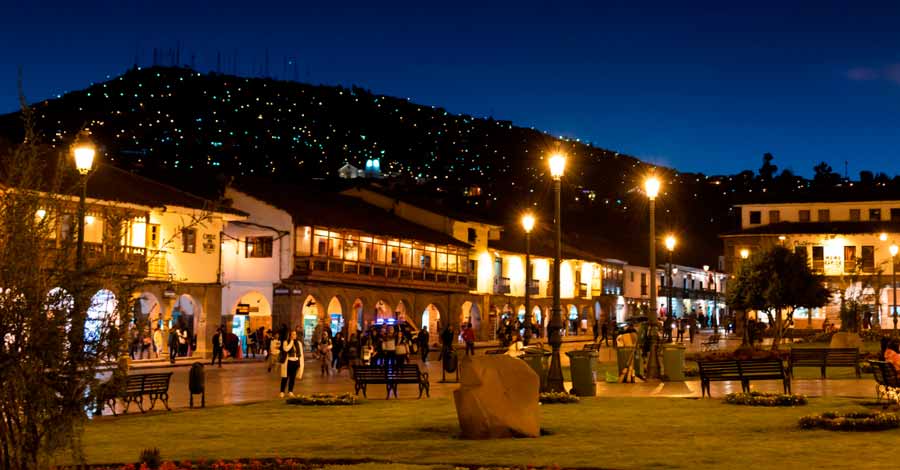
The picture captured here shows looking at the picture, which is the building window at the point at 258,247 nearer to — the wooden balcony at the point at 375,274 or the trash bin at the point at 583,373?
the wooden balcony at the point at 375,274

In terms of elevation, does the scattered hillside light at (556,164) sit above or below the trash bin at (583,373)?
above

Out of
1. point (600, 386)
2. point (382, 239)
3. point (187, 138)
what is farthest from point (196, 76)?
point (600, 386)

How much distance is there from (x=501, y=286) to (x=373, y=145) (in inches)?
3594

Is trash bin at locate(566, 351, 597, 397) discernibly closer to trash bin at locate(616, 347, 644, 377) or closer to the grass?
the grass

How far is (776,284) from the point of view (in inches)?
1708

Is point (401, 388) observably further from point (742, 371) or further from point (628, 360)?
point (742, 371)

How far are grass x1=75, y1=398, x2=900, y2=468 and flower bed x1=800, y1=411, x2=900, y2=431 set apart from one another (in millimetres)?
353

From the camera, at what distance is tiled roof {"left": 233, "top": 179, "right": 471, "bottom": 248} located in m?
58.1

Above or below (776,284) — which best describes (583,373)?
below

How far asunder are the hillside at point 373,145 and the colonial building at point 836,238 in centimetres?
2945

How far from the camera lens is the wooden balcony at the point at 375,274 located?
56478 millimetres

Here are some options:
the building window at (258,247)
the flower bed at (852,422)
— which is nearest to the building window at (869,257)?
the building window at (258,247)

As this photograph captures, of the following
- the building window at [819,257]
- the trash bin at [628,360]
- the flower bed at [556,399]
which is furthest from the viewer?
the building window at [819,257]

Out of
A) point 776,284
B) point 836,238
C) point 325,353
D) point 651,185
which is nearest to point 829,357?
point 651,185
